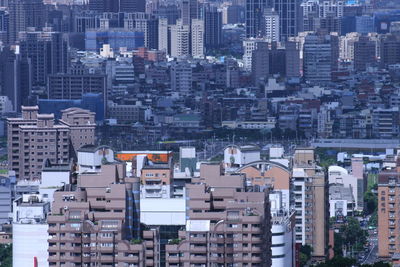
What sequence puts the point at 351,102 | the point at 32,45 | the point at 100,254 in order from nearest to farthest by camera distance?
the point at 100,254 → the point at 351,102 → the point at 32,45

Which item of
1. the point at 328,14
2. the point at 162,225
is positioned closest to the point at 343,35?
the point at 328,14

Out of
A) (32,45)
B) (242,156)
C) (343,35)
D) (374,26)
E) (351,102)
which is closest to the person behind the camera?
(242,156)

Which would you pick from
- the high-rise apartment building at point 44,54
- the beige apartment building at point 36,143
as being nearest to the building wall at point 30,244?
the beige apartment building at point 36,143

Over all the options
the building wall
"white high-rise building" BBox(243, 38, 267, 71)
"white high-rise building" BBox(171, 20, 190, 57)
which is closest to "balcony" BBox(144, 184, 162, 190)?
the building wall

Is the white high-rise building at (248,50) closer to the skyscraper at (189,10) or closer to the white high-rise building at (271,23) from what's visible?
the white high-rise building at (271,23)

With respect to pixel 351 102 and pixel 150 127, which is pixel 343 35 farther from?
pixel 150 127

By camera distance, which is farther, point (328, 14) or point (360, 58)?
point (328, 14)

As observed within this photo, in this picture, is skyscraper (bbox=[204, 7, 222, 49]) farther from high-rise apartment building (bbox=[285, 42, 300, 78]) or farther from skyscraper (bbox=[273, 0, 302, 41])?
high-rise apartment building (bbox=[285, 42, 300, 78])
